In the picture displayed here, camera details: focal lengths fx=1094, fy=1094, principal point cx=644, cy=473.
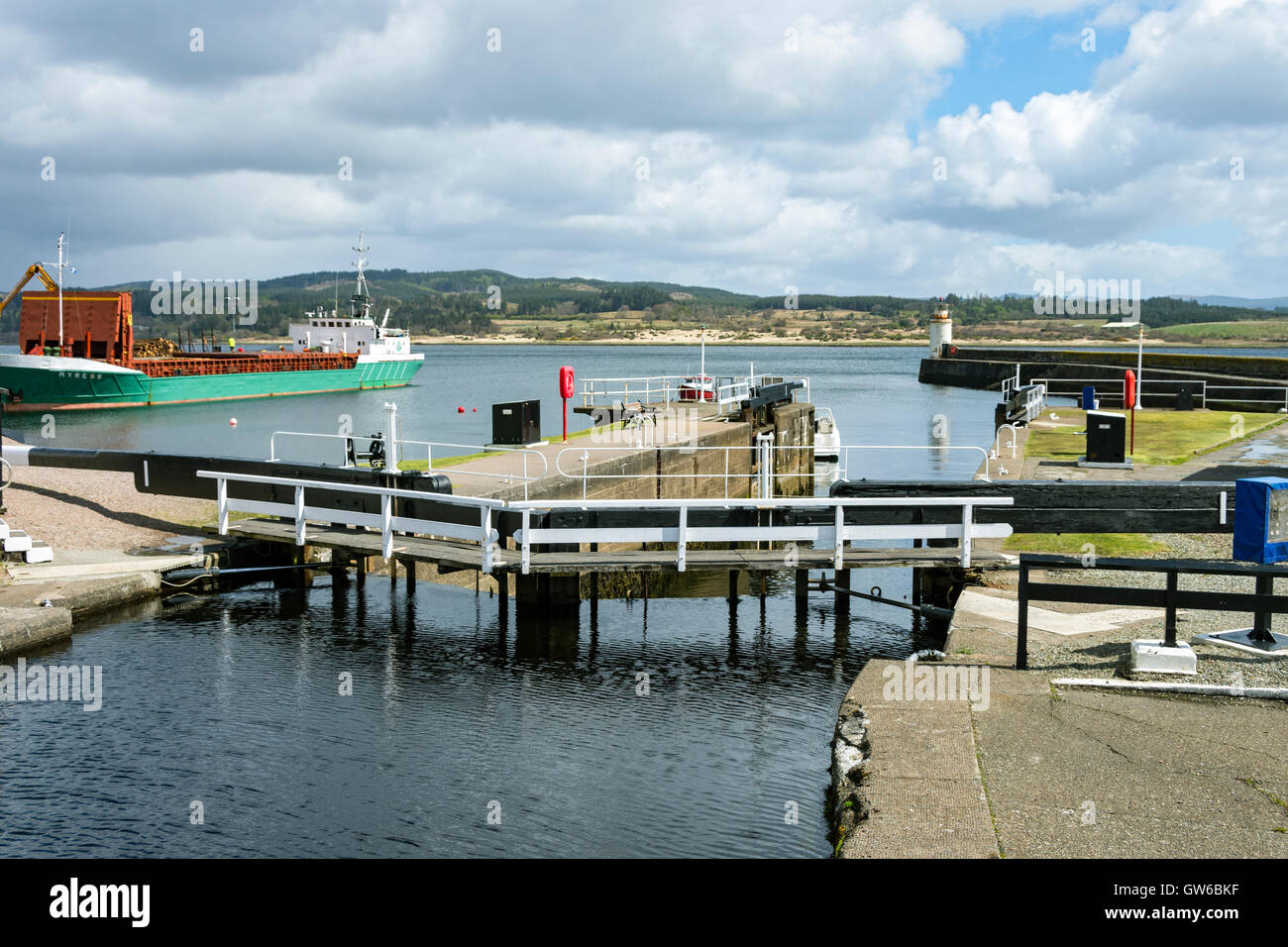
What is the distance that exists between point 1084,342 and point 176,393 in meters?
164

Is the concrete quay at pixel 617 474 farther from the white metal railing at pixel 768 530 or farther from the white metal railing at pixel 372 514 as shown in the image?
the white metal railing at pixel 768 530

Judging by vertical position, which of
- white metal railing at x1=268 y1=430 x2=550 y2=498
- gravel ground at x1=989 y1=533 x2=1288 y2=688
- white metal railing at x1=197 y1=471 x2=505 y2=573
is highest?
white metal railing at x1=268 y1=430 x2=550 y2=498

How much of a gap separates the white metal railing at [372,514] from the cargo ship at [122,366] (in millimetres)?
61497

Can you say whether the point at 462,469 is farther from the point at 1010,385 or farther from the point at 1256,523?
the point at 1010,385

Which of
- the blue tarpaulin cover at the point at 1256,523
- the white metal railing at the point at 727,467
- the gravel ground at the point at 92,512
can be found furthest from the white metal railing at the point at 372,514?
the blue tarpaulin cover at the point at 1256,523

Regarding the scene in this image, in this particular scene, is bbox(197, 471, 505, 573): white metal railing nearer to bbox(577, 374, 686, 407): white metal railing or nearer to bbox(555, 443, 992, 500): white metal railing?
bbox(555, 443, 992, 500): white metal railing

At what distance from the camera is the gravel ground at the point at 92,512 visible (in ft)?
61.2

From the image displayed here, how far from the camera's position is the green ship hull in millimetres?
Answer: 71500

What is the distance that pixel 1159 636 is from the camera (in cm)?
1167

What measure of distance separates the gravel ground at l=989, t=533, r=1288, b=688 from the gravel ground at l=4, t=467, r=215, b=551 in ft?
48.3

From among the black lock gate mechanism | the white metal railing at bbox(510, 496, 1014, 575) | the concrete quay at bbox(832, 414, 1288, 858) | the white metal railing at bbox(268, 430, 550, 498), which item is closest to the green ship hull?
the white metal railing at bbox(268, 430, 550, 498)

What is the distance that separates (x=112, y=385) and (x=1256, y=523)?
75.9 metres

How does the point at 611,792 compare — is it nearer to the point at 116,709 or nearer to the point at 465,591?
the point at 116,709
